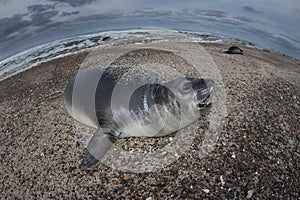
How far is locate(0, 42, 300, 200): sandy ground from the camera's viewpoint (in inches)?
110

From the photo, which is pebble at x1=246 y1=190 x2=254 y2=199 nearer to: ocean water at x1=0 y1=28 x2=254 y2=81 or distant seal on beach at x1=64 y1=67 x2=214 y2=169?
distant seal on beach at x1=64 y1=67 x2=214 y2=169

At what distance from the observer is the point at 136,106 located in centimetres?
320

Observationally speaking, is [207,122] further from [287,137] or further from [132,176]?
[132,176]

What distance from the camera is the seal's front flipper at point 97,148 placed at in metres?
3.20

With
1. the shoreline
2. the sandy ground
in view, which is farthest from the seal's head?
the shoreline

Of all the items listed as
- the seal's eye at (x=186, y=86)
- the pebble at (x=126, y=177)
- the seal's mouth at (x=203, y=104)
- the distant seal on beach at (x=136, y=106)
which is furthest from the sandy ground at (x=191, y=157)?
the seal's eye at (x=186, y=86)

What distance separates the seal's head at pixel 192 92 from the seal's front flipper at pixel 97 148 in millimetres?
1088

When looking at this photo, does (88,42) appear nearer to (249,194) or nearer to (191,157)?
(191,157)

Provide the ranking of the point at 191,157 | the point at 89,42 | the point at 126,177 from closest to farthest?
the point at 126,177, the point at 191,157, the point at 89,42

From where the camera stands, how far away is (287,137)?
343 cm

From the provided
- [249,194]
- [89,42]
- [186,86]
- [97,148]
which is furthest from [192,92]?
[89,42]

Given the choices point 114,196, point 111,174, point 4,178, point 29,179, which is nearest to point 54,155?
point 29,179

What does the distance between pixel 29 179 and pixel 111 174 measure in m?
1.14

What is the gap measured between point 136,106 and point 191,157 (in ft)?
3.08
